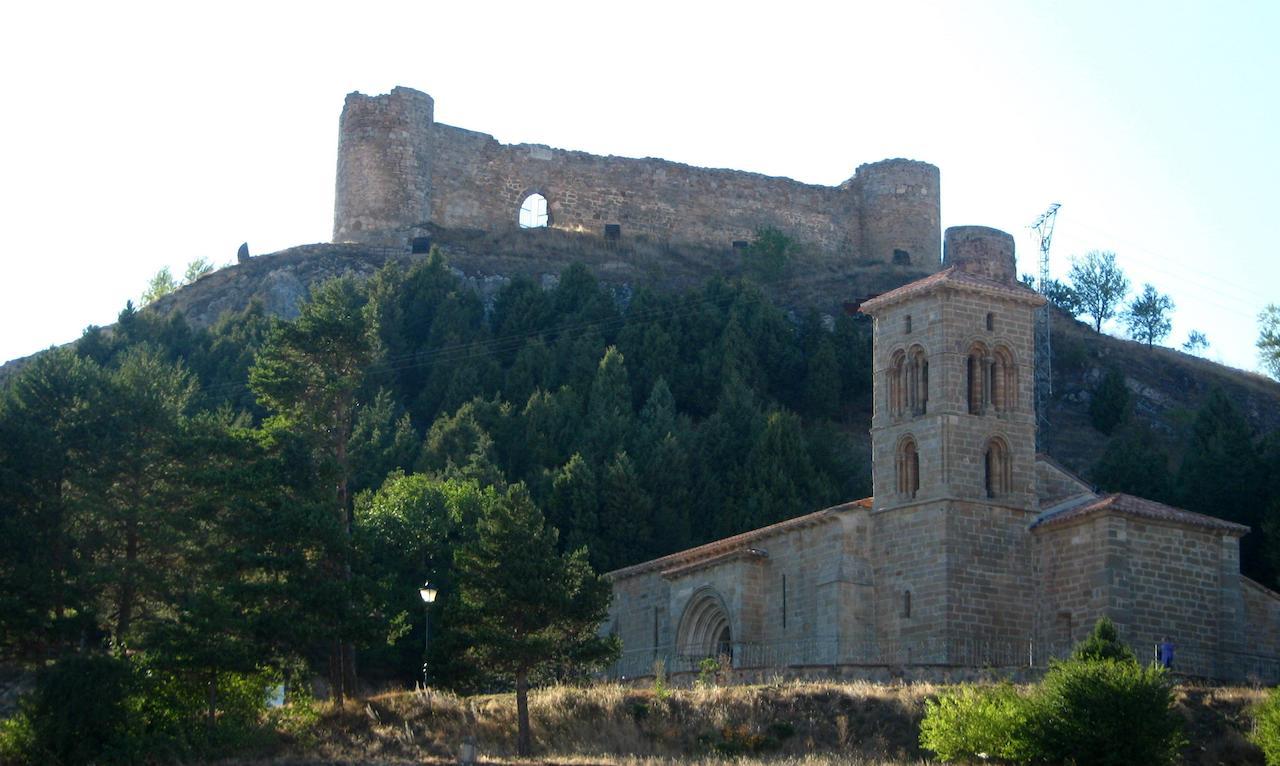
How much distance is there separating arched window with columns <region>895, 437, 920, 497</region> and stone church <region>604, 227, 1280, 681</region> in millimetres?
40

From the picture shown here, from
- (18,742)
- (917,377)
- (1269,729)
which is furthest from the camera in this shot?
(917,377)

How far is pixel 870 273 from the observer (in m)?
76.1

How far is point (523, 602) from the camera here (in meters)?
32.8

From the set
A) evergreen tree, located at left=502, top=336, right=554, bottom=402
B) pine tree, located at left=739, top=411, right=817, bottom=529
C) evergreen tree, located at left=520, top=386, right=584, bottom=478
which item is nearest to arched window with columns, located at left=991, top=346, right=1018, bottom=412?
pine tree, located at left=739, top=411, right=817, bottom=529

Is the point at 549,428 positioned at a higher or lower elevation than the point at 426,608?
higher

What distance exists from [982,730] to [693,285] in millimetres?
43890

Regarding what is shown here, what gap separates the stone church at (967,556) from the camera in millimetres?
36312

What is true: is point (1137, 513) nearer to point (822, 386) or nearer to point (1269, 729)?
point (1269, 729)

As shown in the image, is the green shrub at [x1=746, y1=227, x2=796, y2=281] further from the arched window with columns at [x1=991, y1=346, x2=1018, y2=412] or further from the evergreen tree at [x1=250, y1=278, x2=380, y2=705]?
the arched window with columns at [x1=991, y1=346, x2=1018, y2=412]

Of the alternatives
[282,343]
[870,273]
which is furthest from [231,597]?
[870,273]

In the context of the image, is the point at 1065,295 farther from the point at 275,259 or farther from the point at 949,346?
the point at 949,346

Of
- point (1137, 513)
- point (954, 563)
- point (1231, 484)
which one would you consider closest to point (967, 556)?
point (954, 563)

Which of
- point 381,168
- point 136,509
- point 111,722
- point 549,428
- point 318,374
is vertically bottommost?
point 111,722

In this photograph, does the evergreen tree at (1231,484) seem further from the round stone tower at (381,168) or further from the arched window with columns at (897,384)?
the round stone tower at (381,168)
